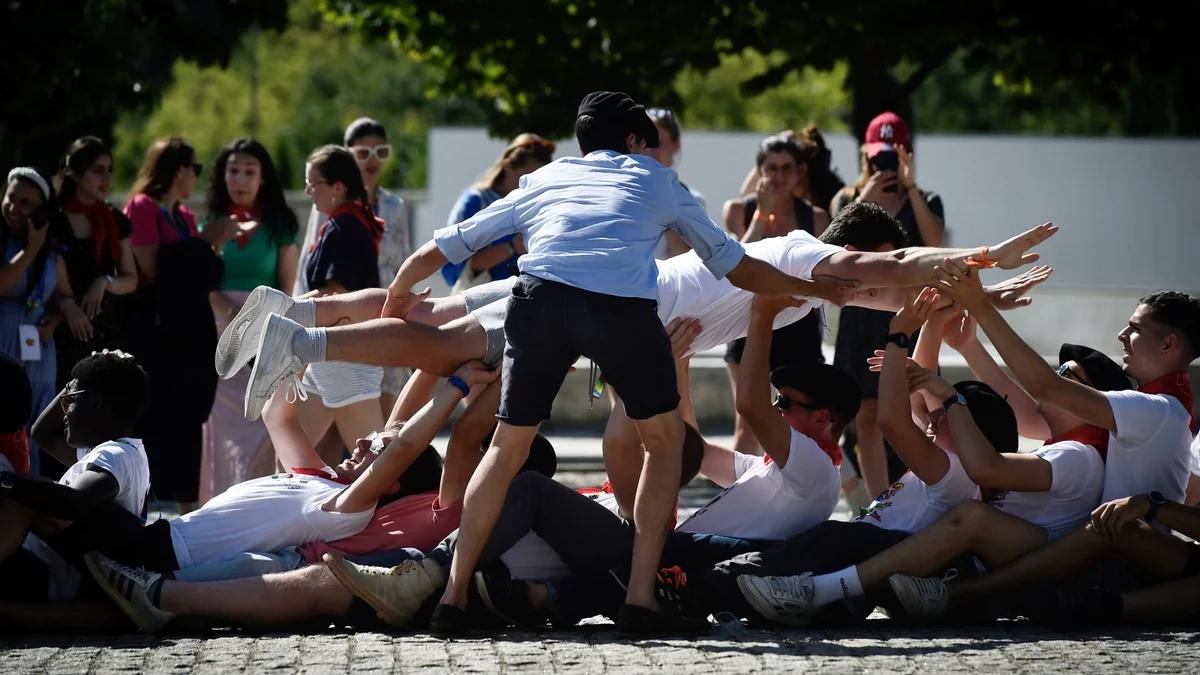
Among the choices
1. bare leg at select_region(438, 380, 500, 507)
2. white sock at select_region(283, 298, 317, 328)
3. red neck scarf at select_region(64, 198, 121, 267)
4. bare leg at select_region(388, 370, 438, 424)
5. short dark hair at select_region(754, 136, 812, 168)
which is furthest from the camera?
short dark hair at select_region(754, 136, 812, 168)

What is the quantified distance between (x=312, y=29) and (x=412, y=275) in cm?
5643

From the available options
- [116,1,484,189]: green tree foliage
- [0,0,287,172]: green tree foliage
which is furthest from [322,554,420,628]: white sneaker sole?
[116,1,484,189]: green tree foliage

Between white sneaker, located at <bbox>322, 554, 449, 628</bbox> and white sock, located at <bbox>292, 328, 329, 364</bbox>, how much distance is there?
2.99ft

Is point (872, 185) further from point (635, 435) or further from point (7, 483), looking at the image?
point (7, 483)

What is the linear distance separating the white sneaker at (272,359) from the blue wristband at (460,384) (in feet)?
1.86

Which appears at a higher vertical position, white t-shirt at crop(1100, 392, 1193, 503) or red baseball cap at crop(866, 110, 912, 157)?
red baseball cap at crop(866, 110, 912, 157)

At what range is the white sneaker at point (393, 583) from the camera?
18.8ft

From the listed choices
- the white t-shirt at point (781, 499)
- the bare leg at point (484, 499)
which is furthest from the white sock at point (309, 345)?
the white t-shirt at point (781, 499)

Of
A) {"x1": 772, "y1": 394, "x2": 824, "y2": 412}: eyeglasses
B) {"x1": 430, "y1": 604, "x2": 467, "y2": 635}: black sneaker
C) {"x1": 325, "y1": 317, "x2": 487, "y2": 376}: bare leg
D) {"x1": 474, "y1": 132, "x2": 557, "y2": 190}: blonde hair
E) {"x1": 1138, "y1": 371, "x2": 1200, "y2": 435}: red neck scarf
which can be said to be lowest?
{"x1": 430, "y1": 604, "x2": 467, "y2": 635}: black sneaker

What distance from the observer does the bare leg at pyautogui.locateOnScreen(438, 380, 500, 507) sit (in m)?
6.31

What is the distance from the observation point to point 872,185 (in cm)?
854

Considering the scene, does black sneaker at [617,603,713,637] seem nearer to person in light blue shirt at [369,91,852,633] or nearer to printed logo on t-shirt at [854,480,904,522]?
person in light blue shirt at [369,91,852,633]

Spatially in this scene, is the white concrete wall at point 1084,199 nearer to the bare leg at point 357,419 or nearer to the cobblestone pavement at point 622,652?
the bare leg at point 357,419

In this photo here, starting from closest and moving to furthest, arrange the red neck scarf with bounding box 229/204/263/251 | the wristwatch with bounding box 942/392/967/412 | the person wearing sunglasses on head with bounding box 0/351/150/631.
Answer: the person wearing sunglasses on head with bounding box 0/351/150/631 < the wristwatch with bounding box 942/392/967/412 < the red neck scarf with bounding box 229/204/263/251
